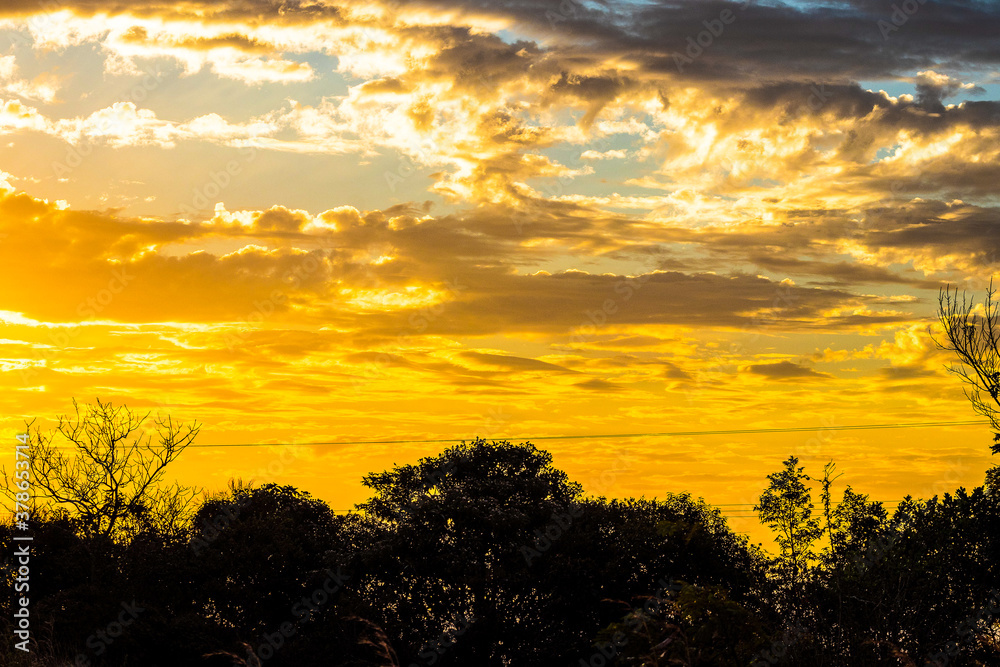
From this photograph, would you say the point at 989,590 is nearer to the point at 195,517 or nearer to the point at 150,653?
the point at 150,653

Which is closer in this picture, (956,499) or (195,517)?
(956,499)

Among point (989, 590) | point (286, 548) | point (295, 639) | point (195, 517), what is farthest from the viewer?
point (195, 517)

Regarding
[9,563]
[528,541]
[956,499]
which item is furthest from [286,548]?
[956,499]

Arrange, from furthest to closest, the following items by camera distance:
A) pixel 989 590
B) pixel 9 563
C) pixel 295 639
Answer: pixel 9 563 → pixel 295 639 → pixel 989 590

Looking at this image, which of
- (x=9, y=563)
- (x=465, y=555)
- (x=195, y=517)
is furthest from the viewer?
(x=195, y=517)

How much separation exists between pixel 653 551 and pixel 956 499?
348 inches

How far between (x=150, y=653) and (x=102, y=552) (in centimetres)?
657

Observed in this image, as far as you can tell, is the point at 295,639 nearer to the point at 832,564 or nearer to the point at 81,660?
the point at 81,660

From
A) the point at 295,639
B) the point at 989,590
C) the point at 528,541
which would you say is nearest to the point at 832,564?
the point at 989,590

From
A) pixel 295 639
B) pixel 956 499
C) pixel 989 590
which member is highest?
pixel 956 499

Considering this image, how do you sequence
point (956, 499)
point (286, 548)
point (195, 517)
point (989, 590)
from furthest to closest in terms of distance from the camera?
point (195, 517), point (286, 548), point (956, 499), point (989, 590)

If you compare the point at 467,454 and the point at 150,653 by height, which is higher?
the point at 467,454

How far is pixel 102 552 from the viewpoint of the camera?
32000mm

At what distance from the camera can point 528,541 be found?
27.3 metres
